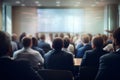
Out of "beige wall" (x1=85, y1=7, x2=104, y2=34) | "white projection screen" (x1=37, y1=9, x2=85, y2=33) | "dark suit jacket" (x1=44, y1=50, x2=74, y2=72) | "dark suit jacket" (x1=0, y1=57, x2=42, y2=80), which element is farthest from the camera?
"white projection screen" (x1=37, y1=9, x2=85, y2=33)

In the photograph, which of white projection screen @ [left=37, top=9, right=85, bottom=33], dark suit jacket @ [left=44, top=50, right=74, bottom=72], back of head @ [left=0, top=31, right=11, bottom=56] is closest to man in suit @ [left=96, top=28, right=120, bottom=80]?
back of head @ [left=0, top=31, right=11, bottom=56]

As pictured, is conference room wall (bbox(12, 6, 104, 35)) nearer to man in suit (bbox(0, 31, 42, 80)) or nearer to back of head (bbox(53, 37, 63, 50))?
back of head (bbox(53, 37, 63, 50))

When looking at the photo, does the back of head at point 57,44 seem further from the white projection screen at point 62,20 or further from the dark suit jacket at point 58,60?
the white projection screen at point 62,20

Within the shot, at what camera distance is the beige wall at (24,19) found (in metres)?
18.7

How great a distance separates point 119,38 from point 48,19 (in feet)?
51.5

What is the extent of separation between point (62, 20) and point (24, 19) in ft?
9.10

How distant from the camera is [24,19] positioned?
19.1m

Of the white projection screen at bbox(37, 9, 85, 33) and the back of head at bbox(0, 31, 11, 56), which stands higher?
the white projection screen at bbox(37, 9, 85, 33)

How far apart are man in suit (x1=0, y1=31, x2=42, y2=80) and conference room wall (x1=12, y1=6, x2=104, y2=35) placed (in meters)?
16.5

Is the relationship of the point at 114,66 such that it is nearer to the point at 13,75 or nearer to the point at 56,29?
the point at 13,75

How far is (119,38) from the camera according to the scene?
10.5 ft

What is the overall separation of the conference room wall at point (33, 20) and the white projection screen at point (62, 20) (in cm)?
36

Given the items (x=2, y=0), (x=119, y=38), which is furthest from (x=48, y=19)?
(x=119, y=38)

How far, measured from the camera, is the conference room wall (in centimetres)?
1858
